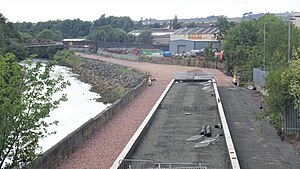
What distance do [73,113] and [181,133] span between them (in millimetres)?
22921

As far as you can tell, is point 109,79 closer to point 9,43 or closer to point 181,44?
point 9,43

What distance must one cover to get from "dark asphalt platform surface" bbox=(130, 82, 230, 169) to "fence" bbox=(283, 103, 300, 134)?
304 centimetres

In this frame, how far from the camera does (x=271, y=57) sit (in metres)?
39.6

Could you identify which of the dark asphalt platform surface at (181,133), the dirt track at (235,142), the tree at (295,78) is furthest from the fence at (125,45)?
the tree at (295,78)

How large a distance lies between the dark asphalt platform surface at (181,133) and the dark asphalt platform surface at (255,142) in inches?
35.4

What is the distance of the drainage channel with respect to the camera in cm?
1841

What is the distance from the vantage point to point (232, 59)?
2399 inches

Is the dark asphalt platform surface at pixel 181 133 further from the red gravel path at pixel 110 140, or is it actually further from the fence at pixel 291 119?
the fence at pixel 291 119

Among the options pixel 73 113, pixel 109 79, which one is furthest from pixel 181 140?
pixel 109 79

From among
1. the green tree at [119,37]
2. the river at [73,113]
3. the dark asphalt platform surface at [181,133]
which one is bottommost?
the river at [73,113]

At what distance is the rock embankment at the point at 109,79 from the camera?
186 ft

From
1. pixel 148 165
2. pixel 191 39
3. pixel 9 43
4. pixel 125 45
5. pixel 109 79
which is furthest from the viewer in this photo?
pixel 125 45

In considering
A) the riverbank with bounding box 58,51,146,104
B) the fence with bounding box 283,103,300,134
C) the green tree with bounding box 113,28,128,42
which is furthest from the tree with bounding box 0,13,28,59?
the green tree with bounding box 113,28,128,42

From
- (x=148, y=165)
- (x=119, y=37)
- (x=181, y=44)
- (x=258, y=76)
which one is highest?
(x=119, y=37)
